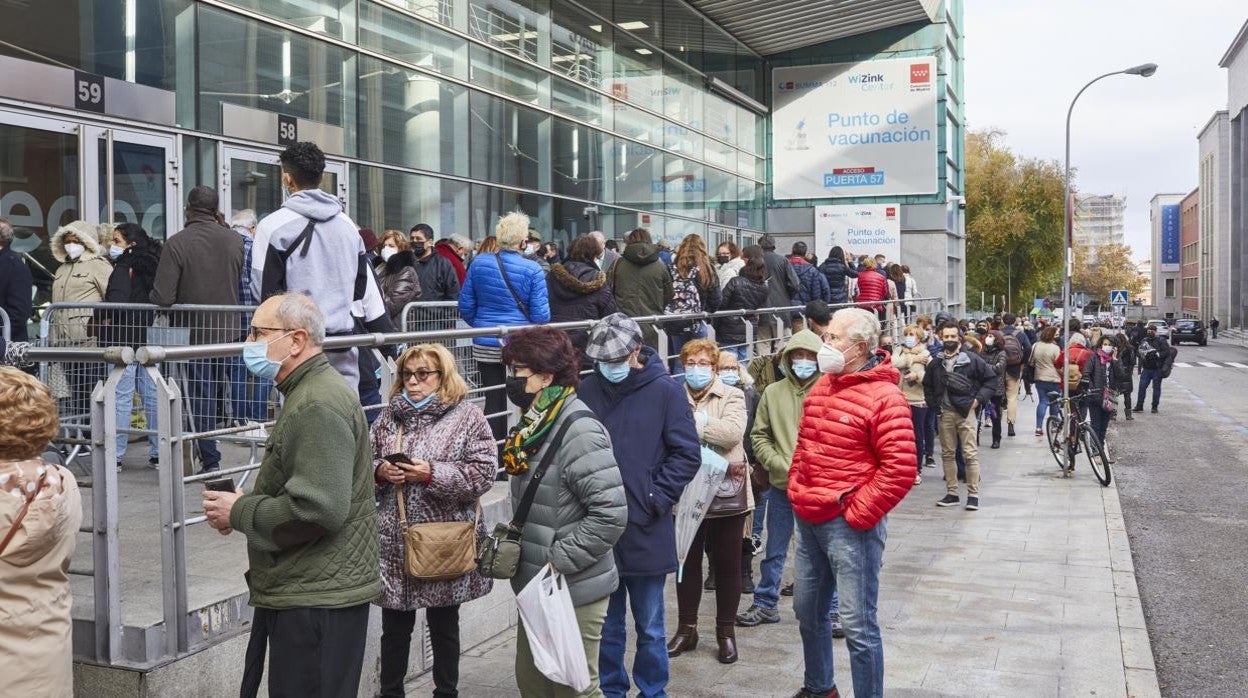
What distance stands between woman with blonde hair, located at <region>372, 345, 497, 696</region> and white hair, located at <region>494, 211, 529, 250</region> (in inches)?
123

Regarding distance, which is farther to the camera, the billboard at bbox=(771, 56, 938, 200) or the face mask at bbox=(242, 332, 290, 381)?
the billboard at bbox=(771, 56, 938, 200)

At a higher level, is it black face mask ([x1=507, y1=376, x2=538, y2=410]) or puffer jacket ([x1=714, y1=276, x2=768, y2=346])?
puffer jacket ([x1=714, y1=276, x2=768, y2=346])

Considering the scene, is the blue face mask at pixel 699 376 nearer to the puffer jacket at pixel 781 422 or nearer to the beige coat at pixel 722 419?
the beige coat at pixel 722 419

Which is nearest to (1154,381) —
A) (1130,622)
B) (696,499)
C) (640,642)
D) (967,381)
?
(967,381)

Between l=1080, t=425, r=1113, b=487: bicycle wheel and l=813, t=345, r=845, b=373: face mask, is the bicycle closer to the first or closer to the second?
l=1080, t=425, r=1113, b=487: bicycle wheel

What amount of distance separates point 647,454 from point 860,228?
30.1 meters

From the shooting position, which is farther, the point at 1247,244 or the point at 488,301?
the point at 1247,244

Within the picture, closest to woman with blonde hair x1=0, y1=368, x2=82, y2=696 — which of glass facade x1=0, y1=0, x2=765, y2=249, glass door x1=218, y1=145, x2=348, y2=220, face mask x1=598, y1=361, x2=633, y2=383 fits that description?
face mask x1=598, y1=361, x2=633, y2=383

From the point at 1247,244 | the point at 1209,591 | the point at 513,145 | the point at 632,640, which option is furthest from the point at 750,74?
the point at 1247,244

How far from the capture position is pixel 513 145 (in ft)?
64.3

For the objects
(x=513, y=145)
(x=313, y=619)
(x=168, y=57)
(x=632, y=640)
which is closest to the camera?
(x=313, y=619)

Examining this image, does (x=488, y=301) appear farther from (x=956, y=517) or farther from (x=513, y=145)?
(x=513, y=145)

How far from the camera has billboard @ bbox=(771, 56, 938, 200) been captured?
33781 mm

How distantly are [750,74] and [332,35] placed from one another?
67.0 feet
